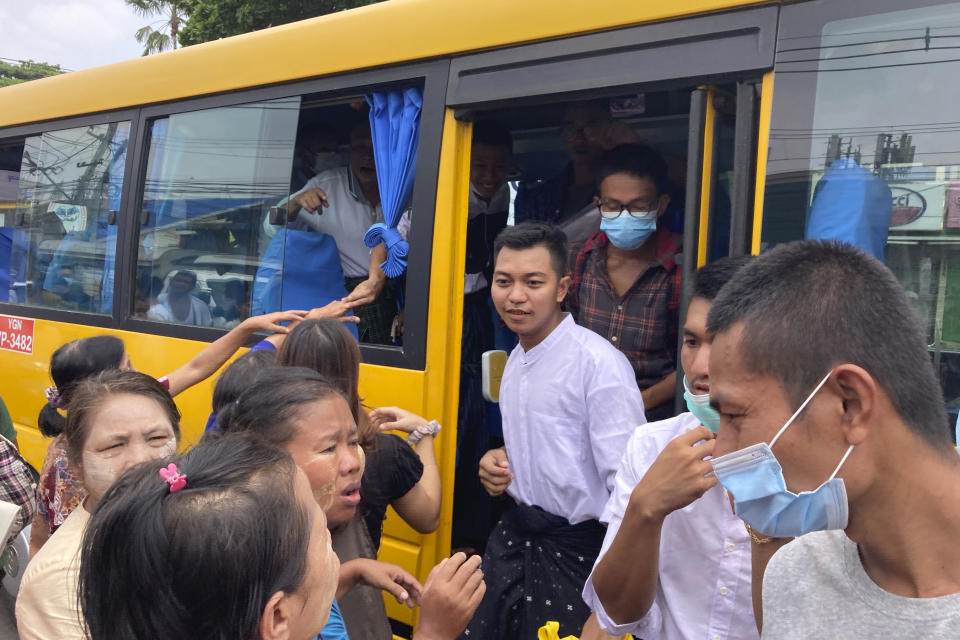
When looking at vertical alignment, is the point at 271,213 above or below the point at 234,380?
above

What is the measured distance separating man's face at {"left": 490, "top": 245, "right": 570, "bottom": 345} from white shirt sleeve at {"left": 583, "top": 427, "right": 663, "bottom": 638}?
92cm

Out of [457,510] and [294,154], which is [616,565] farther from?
[294,154]

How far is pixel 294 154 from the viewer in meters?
3.80

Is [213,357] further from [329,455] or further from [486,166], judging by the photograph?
[329,455]

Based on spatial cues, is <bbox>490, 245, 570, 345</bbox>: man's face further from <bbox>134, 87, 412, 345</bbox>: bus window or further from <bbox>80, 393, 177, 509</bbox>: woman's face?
<bbox>80, 393, 177, 509</bbox>: woman's face

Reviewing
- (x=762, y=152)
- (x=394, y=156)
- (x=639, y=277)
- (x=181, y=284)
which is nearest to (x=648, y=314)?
(x=639, y=277)

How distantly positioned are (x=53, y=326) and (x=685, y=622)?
14.1ft

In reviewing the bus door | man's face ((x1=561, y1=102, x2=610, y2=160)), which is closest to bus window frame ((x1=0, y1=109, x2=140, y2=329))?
the bus door

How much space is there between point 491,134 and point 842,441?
2841 millimetres

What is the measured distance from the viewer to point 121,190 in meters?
4.52

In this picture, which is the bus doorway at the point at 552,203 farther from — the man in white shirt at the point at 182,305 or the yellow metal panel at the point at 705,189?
the man in white shirt at the point at 182,305

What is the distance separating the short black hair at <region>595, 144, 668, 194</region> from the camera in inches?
125

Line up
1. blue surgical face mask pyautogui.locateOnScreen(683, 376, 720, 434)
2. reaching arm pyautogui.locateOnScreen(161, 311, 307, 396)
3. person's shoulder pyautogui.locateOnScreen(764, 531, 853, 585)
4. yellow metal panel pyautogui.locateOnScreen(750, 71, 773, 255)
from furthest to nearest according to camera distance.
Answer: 1. reaching arm pyautogui.locateOnScreen(161, 311, 307, 396)
2. yellow metal panel pyautogui.locateOnScreen(750, 71, 773, 255)
3. blue surgical face mask pyautogui.locateOnScreen(683, 376, 720, 434)
4. person's shoulder pyautogui.locateOnScreen(764, 531, 853, 585)

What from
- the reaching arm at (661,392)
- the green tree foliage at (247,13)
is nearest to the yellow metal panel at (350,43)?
the reaching arm at (661,392)
